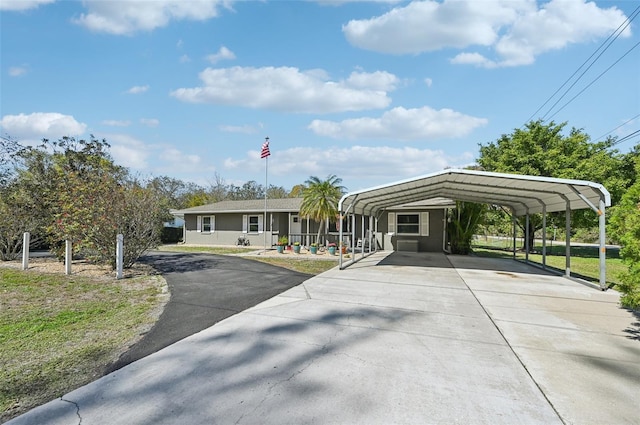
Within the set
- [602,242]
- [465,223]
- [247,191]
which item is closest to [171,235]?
[465,223]

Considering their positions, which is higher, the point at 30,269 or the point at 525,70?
the point at 525,70

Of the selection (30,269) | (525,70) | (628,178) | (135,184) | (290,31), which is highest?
(290,31)

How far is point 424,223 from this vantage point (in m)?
17.2

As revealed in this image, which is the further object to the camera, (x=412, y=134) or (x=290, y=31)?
(x=412, y=134)

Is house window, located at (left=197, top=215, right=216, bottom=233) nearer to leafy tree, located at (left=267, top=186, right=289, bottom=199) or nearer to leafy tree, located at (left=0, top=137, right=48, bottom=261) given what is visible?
leafy tree, located at (left=0, top=137, right=48, bottom=261)

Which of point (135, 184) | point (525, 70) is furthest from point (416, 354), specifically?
point (525, 70)

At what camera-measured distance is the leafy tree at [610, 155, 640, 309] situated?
416 centimetres

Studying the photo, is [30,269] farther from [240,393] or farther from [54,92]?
[240,393]

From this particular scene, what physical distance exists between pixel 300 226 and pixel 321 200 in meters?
3.73

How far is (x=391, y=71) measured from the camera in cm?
1341

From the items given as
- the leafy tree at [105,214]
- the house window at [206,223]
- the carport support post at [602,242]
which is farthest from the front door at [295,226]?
the carport support post at [602,242]

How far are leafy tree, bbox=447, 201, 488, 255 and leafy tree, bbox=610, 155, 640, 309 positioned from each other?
1122 centimetres

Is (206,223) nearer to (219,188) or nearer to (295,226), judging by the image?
(295,226)

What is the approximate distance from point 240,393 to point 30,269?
10626mm
